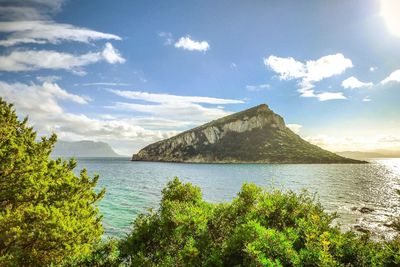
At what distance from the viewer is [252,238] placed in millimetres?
11352

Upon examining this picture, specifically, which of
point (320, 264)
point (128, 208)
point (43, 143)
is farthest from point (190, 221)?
point (128, 208)

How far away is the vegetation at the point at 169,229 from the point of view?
11.0 meters

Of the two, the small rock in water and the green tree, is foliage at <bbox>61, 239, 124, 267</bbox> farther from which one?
A: the small rock in water

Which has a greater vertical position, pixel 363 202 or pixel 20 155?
pixel 20 155

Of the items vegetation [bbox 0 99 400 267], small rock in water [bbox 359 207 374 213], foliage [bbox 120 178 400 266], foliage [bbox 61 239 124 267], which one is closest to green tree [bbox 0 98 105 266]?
vegetation [bbox 0 99 400 267]

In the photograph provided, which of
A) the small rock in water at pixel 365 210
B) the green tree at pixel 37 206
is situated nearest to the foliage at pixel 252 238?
the green tree at pixel 37 206

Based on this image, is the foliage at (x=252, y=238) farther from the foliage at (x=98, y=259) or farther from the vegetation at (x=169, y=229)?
the foliage at (x=98, y=259)

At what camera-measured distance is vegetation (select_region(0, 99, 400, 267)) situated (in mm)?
11016

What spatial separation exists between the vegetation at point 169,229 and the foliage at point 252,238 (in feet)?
0.12

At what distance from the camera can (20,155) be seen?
66.5 feet

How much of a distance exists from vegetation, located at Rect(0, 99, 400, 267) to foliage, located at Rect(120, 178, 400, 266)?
0.04 meters

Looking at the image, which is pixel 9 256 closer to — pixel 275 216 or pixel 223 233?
pixel 223 233

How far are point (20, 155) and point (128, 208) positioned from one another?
138 ft

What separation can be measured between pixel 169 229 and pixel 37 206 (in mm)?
8967
